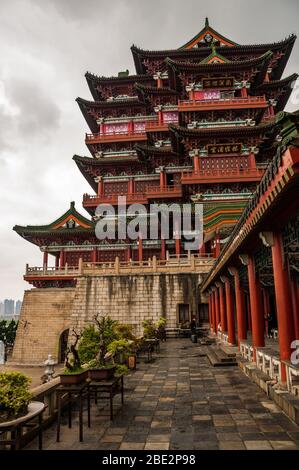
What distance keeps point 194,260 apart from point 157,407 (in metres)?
18.4

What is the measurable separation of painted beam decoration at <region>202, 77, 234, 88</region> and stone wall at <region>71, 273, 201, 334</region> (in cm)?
→ 1832

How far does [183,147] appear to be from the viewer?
31922 mm

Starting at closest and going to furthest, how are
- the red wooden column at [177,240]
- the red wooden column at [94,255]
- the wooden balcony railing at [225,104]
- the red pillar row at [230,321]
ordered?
the red pillar row at [230,321] < the red wooden column at [177,240] < the wooden balcony railing at [225,104] < the red wooden column at [94,255]

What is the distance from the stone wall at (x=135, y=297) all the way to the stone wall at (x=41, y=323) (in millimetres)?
2530

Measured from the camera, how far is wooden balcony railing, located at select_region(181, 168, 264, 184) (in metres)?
28.8

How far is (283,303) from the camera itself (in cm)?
708

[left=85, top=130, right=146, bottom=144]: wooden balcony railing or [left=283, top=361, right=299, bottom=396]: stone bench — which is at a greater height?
[left=85, top=130, right=146, bottom=144]: wooden balcony railing

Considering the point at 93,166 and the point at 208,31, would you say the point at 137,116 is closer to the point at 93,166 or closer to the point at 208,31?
the point at 93,166

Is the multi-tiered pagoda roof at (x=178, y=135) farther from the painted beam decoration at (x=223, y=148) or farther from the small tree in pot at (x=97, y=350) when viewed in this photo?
the small tree in pot at (x=97, y=350)

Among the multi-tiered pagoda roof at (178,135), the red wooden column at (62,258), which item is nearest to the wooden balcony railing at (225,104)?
the multi-tiered pagoda roof at (178,135)

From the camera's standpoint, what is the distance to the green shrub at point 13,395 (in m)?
4.33

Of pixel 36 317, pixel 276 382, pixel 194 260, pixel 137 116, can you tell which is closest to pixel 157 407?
pixel 276 382

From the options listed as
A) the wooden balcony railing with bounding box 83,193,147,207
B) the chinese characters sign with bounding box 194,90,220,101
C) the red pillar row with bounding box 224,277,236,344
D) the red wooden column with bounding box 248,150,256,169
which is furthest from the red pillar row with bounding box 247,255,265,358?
the chinese characters sign with bounding box 194,90,220,101

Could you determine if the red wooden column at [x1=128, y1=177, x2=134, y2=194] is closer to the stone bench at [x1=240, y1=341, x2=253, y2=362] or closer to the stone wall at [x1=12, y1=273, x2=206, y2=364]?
the stone wall at [x1=12, y1=273, x2=206, y2=364]
